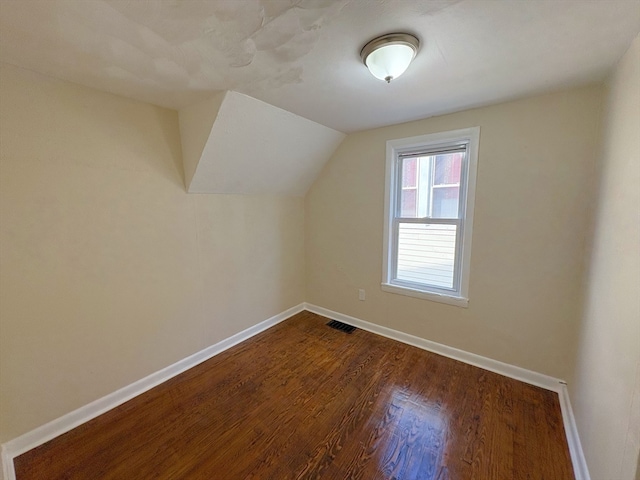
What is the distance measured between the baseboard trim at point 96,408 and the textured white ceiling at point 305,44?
211 cm

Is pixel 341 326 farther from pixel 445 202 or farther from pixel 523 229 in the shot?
pixel 523 229

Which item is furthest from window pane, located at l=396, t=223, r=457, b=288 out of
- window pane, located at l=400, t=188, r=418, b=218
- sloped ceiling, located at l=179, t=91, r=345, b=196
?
sloped ceiling, located at l=179, t=91, r=345, b=196

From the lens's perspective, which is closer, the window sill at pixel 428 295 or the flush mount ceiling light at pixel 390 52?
the flush mount ceiling light at pixel 390 52

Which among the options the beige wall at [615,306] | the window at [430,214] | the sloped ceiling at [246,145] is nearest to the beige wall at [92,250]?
the sloped ceiling at [246,145]

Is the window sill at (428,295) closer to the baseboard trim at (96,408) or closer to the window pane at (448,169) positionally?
the window pane at (448,169)

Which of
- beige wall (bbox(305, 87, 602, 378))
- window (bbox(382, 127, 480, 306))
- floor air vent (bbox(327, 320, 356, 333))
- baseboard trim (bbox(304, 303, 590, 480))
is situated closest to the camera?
baseboard trim (bbox(304, 303, 590, 480))

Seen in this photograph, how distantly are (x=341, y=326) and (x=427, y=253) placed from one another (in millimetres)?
1300

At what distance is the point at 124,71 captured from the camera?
4.83 ft

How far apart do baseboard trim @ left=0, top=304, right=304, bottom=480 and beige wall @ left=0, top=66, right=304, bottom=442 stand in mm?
47

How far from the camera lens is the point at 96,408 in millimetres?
1799

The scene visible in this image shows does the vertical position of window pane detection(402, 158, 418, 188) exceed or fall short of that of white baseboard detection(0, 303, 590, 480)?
it exceeds it

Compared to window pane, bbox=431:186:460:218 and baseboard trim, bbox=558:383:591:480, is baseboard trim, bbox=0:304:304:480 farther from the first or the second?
baseboard trim, bbox=558:383:591:480

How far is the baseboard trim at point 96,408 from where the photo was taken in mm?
1481

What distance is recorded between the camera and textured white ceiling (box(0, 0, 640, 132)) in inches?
40.8
